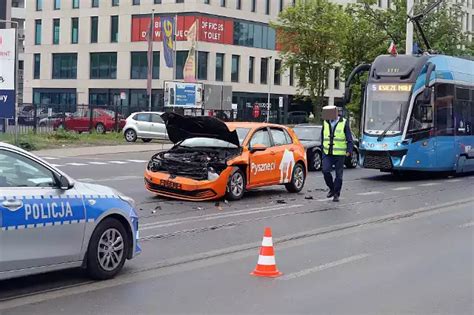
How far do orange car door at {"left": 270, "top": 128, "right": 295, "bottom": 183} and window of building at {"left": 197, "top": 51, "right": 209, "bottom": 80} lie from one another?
172 feet

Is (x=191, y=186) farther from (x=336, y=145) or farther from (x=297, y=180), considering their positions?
(x=297, y=180)

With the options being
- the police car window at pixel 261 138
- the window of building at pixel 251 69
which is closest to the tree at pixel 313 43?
the window of building at pixel 251 69

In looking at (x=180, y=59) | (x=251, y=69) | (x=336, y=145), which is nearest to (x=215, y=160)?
(x=336, y=145)

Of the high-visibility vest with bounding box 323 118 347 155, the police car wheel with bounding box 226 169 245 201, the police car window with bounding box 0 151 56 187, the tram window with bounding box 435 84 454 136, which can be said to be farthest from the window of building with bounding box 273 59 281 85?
the police car window with bounding box 0 151 56 187

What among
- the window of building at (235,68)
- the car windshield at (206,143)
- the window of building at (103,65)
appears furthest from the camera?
the window of building at (103,65)

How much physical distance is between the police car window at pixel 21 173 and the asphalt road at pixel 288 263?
1055 millimetres

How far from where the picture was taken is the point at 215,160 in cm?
1440

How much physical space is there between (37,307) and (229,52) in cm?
6514

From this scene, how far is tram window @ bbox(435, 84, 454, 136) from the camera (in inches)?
810

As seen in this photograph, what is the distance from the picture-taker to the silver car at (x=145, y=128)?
122 feet

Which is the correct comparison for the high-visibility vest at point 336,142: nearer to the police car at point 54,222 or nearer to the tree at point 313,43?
the police car at point 54,222

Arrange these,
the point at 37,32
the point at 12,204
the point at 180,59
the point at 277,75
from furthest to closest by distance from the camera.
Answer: the point at 37,32 → the point at 277,75 → the point at 180,59 → the point at 12,204

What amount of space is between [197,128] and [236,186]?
1469 mm

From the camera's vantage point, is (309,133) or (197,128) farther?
(309,133)
